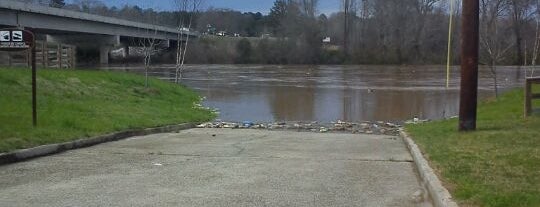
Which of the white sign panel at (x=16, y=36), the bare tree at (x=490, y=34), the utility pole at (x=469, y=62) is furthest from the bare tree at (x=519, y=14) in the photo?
the white sign panel at (x=16, y=36)

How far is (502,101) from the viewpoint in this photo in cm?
2412

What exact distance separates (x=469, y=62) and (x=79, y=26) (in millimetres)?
59111

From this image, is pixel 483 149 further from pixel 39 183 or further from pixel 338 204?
pixel 39 183

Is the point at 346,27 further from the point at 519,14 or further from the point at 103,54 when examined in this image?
the point at 519,14

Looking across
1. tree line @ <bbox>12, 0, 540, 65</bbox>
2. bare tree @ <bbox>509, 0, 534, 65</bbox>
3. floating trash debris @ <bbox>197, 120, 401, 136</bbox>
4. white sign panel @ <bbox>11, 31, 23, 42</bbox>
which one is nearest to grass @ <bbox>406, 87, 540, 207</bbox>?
floating trash debris @ <bbox>197, 120, 401, 136</bbox>

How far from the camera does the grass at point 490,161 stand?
6.79 m

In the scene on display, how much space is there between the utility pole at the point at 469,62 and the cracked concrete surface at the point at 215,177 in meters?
1.70

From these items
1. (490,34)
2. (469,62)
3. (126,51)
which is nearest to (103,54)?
(126,51)

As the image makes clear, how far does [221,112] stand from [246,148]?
52.8 ft

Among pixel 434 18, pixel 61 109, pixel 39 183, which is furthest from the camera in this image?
pixel 434 18

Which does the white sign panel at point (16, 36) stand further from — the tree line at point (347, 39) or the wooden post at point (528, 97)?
the tree line at point (347, 39)

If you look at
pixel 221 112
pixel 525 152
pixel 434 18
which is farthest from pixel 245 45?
pixel 525 152

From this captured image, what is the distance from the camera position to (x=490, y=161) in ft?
29.9

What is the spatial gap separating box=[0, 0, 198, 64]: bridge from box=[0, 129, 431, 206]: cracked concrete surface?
39.5 metres
